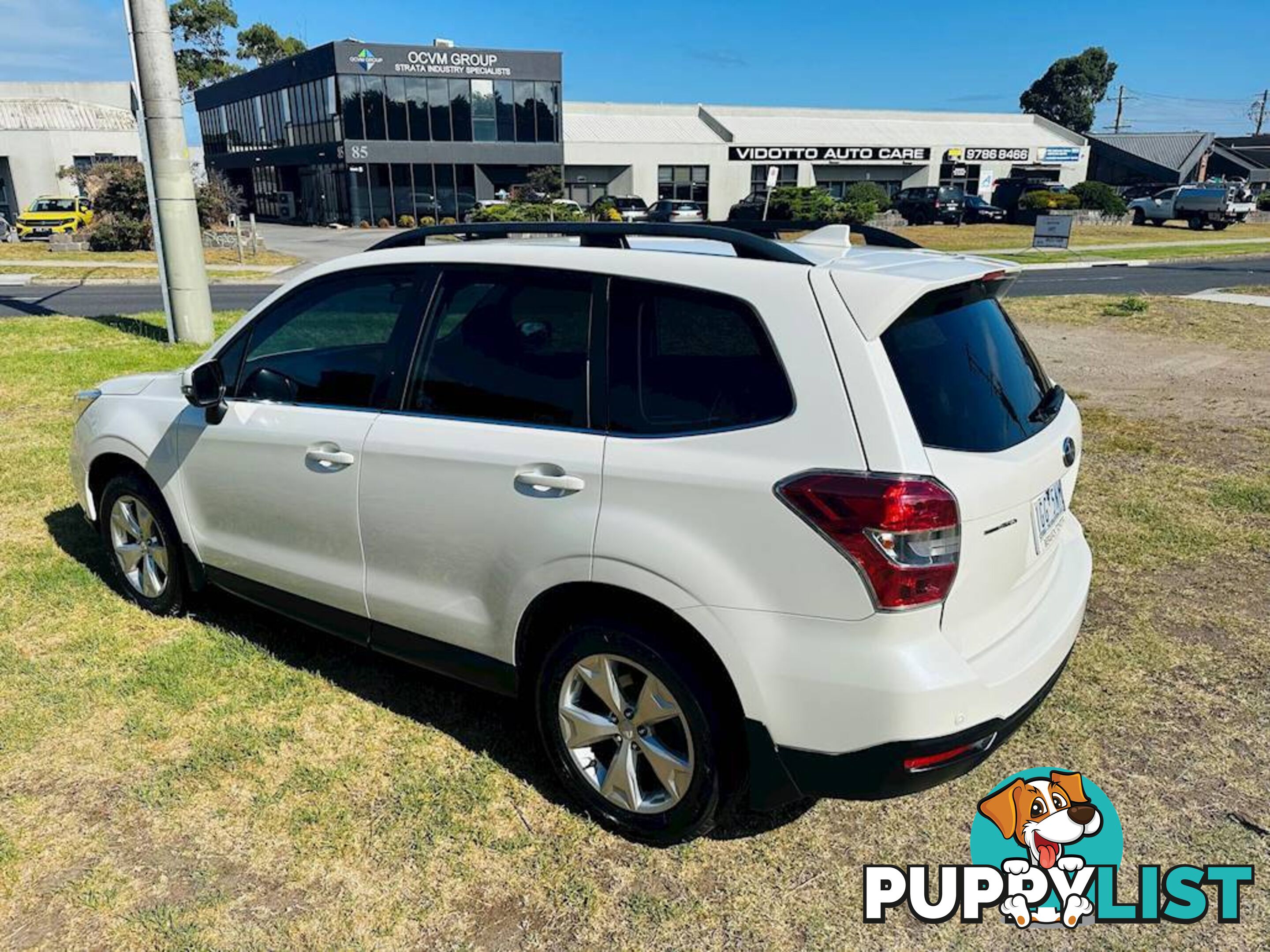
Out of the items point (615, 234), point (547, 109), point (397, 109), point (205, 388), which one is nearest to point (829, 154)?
point (547, 109)

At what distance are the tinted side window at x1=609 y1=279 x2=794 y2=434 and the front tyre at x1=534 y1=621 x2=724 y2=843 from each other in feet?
2.10

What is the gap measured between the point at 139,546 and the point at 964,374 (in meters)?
3.77

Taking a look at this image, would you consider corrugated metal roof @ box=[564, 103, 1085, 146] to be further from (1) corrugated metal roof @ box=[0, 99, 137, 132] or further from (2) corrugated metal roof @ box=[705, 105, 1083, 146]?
(1) corrugated metal roof @ box=[0, 99, 137, 132]

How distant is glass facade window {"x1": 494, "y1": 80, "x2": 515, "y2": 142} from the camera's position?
47.6 m

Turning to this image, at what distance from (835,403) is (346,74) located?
4812cm

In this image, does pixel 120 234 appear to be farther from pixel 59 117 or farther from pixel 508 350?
pixel 508 350

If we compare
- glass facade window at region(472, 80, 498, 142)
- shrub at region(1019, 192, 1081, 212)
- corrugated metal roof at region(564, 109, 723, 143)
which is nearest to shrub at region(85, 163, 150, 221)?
glass facade window at region(472, 80, 498, 142)

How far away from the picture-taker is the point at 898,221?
43750 mm

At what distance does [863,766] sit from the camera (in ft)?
8.18

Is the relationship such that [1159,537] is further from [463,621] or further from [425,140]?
[425,140]

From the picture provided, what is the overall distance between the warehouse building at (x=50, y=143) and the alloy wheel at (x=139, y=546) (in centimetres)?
4859

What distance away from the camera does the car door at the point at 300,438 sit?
3.41 metres

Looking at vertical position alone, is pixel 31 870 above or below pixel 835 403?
below

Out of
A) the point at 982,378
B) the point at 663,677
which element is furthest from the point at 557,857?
the point at 982,378
